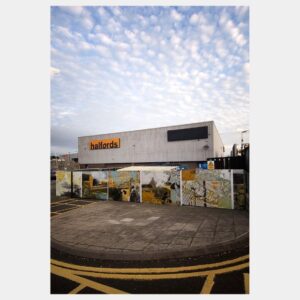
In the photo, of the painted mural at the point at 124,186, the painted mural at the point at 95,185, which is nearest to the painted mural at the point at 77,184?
the painted mural at the point at 95,185

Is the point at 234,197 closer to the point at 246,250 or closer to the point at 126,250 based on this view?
the point at 246,250

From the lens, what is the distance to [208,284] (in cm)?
400

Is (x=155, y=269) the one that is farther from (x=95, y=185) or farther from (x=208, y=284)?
(x=95, y=185)

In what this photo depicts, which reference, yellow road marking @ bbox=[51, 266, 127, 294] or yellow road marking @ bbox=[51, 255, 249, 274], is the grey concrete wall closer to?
yellow road marking @ bbox=[51, 255, 249, 274]

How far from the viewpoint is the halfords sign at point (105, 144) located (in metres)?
36.8

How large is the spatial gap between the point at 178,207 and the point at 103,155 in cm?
2904

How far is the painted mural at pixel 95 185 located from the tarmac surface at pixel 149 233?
422cm

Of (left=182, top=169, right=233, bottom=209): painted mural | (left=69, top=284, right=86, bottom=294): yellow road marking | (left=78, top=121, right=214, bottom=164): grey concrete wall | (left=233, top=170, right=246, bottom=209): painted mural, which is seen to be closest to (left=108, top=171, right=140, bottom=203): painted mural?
(left=182, top=169, right=233, bottom=209): painted mural

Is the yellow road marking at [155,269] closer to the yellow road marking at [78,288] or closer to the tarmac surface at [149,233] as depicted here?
the tarmac surface at [149,233]

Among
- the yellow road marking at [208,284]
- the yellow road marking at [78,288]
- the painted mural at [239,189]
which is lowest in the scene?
the yellow road marking at [78,288]

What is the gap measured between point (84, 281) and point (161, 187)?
8736 millimetres

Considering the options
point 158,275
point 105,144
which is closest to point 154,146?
point 105,144

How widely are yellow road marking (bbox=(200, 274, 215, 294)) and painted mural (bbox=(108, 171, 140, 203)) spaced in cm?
938

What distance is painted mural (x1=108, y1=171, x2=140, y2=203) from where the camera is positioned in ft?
44.7
